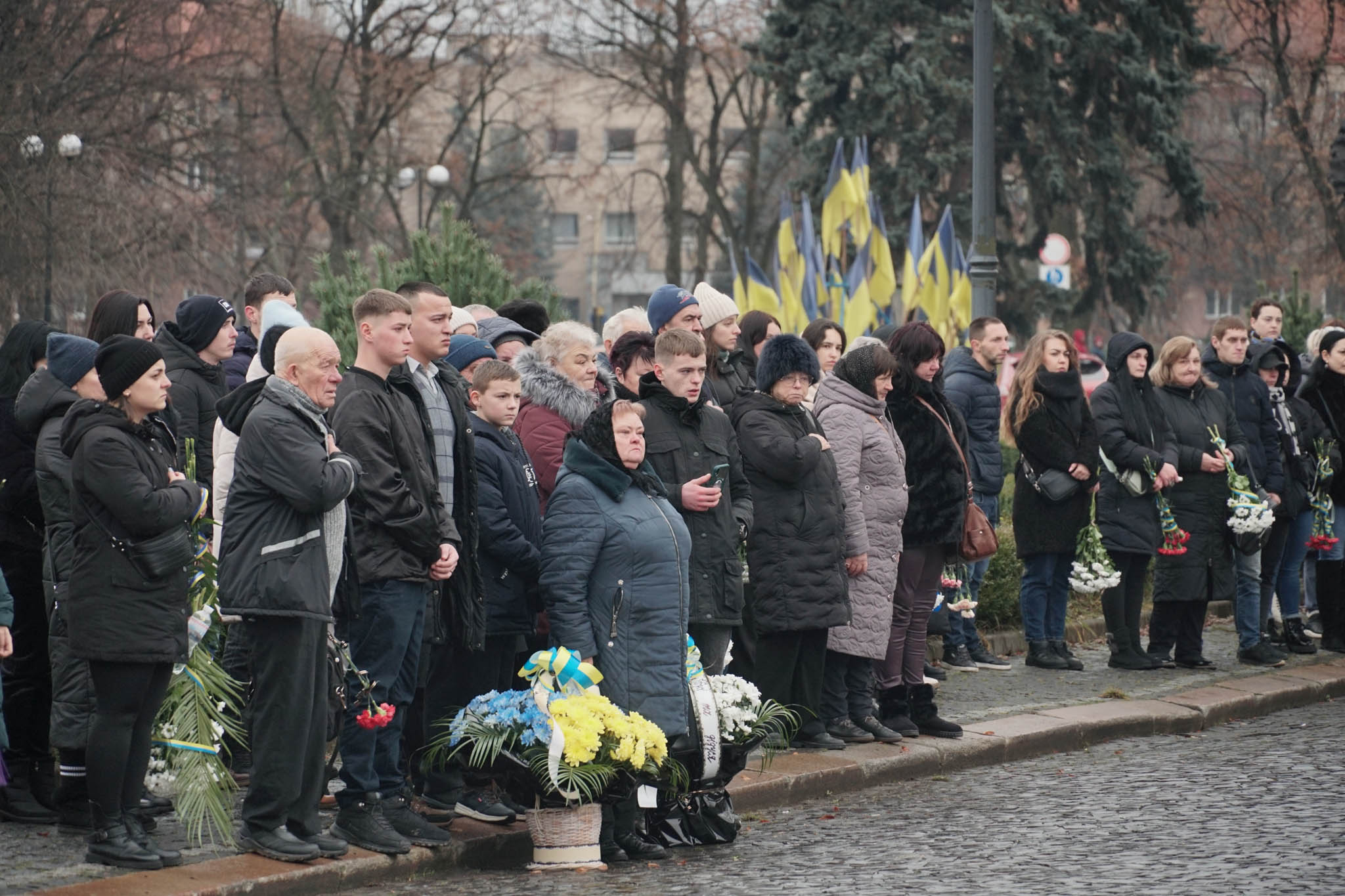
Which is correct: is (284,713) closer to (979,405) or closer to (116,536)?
(116,536)

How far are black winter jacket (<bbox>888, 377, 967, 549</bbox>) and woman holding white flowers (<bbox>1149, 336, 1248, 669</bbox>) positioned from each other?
252cm

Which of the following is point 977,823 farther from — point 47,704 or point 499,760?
point 47,704

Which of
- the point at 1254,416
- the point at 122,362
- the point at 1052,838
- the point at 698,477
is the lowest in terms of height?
the point at 1052,838

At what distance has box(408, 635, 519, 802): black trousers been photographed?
24.4 ft

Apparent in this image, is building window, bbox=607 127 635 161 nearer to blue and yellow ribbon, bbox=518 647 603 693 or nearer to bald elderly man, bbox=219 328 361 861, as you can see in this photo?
blue and yellow ribbon, bbox=518 647 603 693

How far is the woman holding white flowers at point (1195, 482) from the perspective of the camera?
11.6m

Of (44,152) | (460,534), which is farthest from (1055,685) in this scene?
(44,152)

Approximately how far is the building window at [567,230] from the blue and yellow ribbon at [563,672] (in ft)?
256

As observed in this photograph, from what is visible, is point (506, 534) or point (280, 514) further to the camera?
point (506, 534)

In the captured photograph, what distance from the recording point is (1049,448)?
11227 millimetres

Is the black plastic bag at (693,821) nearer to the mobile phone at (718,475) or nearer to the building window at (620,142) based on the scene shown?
→ the mobile phone at (718,475)

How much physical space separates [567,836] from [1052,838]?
6.33 feet

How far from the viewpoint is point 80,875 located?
632 centimetres

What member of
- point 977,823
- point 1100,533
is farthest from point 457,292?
point 977,823
